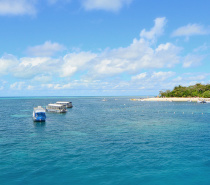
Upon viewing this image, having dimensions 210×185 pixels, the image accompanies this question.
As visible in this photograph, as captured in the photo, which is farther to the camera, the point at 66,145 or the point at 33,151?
the point at 66,145

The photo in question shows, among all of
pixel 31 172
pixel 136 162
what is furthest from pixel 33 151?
pixel 136 162

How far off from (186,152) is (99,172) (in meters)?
17.4

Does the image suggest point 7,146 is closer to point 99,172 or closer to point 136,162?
point 99,172

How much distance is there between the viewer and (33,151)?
1336 inches

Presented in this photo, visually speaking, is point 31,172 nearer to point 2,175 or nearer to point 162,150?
point 2,175

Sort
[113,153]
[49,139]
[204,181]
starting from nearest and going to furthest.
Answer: [204,181]
[113,153]
[49,139]

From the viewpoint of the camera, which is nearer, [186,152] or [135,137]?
[186,152]

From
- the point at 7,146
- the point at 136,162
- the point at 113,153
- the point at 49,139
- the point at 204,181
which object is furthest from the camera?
the point at 49,139

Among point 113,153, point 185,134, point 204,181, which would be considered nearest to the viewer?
point 204,181

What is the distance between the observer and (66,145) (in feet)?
123

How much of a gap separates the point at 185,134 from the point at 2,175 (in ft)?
135

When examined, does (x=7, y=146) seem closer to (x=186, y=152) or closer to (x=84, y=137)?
(x=84, y=137)

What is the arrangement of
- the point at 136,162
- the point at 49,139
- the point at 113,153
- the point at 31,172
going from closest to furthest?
1. the point at 31,172
2. the point at 136,162
3. the point at 113,153
4. the point at 49,139

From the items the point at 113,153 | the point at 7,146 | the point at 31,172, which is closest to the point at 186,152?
the point at 113,153
